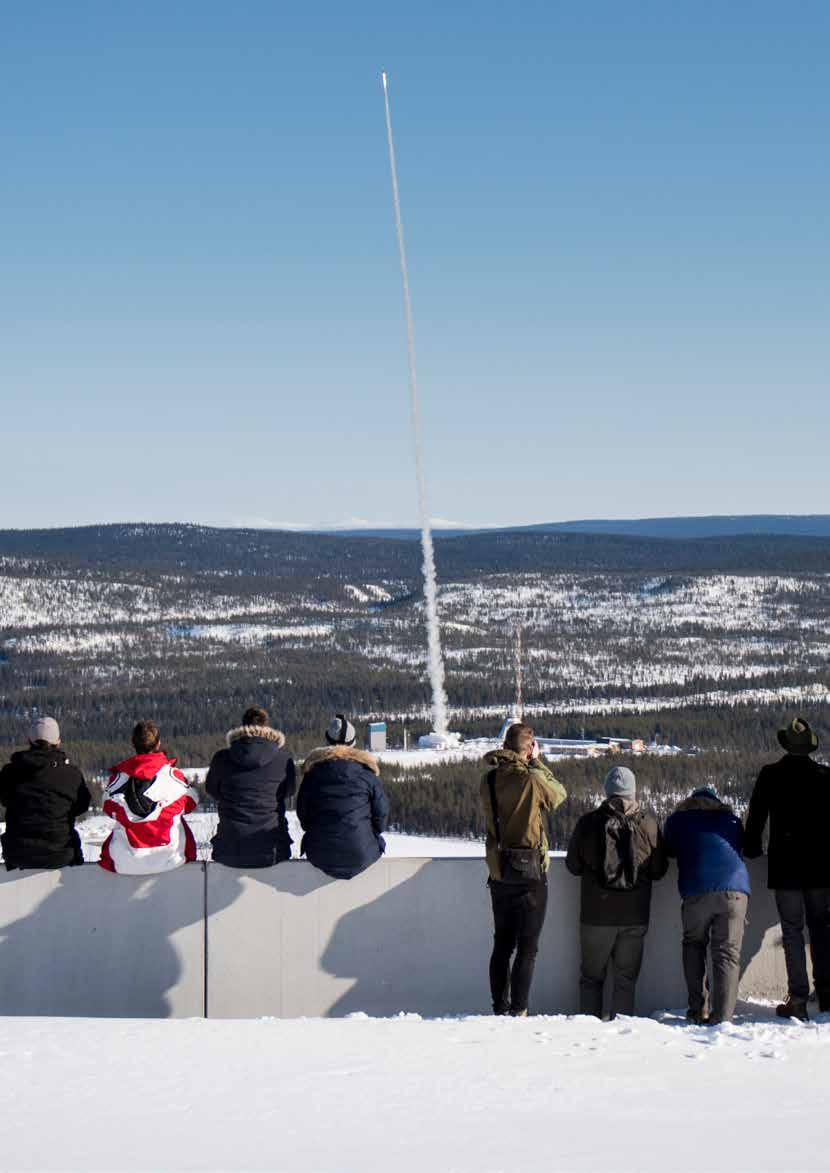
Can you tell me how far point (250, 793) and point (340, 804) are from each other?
0.69m

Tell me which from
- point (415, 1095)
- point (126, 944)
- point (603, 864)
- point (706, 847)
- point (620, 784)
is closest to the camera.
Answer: point (415, 1095)

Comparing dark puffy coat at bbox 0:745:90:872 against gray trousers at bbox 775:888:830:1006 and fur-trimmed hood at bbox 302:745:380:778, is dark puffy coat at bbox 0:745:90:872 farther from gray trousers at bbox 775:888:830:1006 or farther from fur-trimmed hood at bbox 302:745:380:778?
gray trousers at bbox 775:888:830:1006

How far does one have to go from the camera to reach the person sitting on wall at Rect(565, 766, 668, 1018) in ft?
34.2

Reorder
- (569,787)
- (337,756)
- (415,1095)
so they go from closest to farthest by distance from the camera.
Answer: (415,1095) → (337,756) → (569,787)

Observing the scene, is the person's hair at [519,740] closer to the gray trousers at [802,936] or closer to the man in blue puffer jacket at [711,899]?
the man in blue puffer jacket at [711,899]

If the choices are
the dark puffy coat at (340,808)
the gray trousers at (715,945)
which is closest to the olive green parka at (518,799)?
the dark puffy coat at (340,808)

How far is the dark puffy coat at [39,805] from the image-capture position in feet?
35.5

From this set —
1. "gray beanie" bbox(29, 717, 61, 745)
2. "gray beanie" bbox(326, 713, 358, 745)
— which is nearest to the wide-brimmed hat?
"gray beanie" bbox(326, 713, 358, 745)

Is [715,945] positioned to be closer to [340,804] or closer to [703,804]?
[703,804]

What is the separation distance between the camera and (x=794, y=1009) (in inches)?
415

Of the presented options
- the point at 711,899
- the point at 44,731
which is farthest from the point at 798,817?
the point at 44,731

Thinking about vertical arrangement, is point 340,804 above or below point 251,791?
below

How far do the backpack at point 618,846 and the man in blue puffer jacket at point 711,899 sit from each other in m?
0.41

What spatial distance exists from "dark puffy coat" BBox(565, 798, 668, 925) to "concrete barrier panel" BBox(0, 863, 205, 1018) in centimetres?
282
